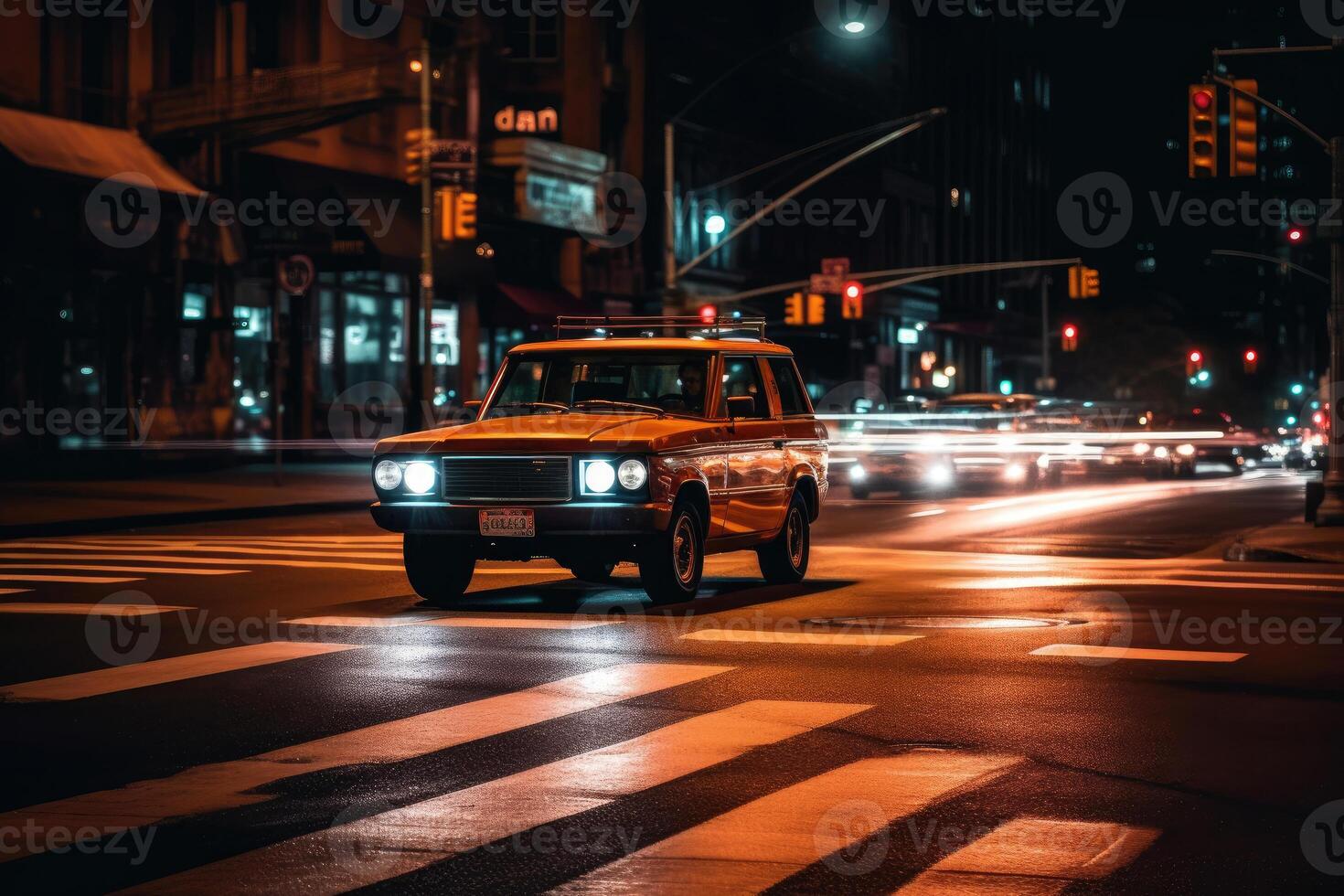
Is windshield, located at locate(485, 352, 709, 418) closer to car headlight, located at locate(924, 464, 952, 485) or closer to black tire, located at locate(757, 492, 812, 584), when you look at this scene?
black tire, located at locate(757, 492, 812, 584)

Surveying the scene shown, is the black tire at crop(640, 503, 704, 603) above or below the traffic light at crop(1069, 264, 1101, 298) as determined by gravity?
below

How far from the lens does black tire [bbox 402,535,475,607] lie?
1387cm

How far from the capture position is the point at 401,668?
10.7 metres

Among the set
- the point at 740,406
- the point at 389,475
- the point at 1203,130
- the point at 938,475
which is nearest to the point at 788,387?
the point at 740,406

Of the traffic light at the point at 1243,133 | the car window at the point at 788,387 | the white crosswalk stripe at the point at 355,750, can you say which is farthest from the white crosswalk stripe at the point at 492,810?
the traffic light at the point at 1243,133

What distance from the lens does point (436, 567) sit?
549 inches

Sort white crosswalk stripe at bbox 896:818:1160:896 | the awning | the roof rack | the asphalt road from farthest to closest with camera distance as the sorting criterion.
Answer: the awning, the roof rack, the asphalt road, white crosswalk stripe at bbox 896:818:1160:896

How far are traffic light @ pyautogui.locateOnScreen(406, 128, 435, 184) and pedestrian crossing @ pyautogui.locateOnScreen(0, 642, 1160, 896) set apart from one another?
2499cm

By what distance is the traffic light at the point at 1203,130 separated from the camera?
79.2ft

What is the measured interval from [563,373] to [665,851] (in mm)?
8835

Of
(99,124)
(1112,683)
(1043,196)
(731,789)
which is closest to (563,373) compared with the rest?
(1112,683)

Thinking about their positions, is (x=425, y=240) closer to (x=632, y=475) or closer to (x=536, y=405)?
(x=536, y=405)

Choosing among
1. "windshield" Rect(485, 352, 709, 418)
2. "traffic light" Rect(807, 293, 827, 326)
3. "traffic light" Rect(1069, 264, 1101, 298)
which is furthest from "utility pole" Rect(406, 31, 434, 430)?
"traffic light" Rect(1069, 264, 1101, 298)

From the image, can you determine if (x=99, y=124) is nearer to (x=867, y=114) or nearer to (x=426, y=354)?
(x=426, y=354)
